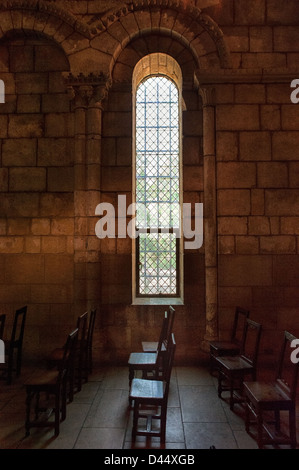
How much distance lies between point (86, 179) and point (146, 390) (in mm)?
3045

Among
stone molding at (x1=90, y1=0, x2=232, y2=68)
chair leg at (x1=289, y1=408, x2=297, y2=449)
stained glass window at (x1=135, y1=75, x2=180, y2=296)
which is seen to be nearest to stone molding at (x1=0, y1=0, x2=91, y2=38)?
stone molding at (x1=90, y1=0, x2=232, y2=68)

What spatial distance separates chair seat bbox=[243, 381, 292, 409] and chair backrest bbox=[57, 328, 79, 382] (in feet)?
5.49

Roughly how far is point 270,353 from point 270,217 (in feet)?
6.25

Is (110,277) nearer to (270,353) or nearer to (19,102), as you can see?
(270,353)

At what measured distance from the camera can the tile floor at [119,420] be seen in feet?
9.29

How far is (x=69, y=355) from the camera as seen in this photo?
340 centimetres

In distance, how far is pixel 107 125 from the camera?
5.02 m

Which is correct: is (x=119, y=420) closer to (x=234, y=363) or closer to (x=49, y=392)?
(x=49, y=392)

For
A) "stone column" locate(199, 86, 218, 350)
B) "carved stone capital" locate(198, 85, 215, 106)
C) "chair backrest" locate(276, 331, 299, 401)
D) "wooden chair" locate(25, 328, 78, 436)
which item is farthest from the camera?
"carved stone capital" locate(198, 85, 215, 106)

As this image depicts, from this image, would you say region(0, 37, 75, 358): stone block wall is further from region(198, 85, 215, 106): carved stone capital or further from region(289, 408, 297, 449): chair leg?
region(289, 408, 297, 449): chair leg

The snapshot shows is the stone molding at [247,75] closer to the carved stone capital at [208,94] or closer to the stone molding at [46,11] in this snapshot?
the carved stone capital at [208,94]

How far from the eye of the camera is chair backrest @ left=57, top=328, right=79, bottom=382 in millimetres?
3088

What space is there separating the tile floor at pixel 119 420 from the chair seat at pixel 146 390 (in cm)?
40
